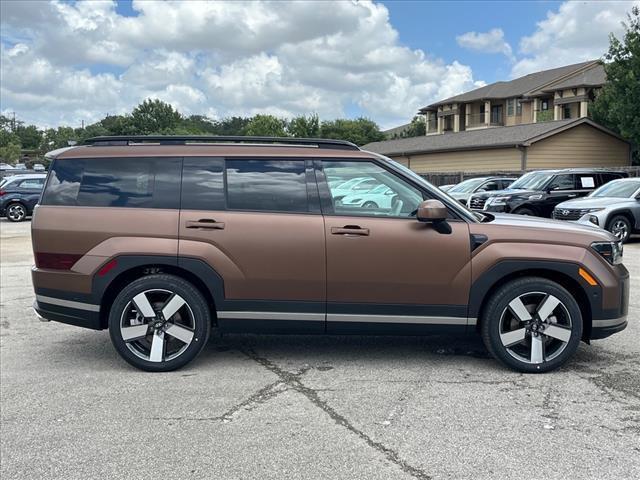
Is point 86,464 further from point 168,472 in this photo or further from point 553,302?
point 553,302

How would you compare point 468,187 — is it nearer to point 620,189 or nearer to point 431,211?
point 620,189

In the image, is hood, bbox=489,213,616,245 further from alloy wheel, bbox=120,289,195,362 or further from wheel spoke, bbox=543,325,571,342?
alloy wheel, bbox=120,289,195,362

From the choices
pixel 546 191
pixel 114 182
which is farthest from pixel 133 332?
pixel 546 191

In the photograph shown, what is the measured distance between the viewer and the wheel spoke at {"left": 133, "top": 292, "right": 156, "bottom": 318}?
4.92 meters

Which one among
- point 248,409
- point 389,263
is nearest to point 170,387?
point 248,409

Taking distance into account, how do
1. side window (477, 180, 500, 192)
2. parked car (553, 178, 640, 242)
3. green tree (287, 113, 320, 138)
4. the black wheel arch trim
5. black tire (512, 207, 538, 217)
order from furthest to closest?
green tree (287, 113, 320, 138)
side window (477, 180, 500, 192)
black tire (512, 207, 538, 217)
parked car (553, 178, 640, 242)
the black wheel arch trim

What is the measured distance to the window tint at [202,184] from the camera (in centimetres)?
497

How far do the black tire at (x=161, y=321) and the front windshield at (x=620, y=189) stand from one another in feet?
41.0

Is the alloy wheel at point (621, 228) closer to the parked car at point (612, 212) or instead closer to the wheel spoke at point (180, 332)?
the parked car at point (612, 212)

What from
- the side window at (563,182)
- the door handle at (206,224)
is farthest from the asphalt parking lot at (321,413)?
the side window at (563,182)

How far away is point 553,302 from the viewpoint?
15.8 feet

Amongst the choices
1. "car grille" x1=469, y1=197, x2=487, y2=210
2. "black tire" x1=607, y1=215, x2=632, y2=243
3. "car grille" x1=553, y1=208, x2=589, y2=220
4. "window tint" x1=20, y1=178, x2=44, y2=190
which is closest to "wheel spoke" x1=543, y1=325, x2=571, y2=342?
"car grille" x1=553, y1=208, x2=589, y2=220

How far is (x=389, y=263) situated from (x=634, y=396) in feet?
6.61

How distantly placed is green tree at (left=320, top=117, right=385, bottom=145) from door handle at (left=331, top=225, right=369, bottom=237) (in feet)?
234
